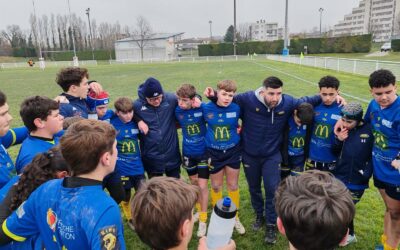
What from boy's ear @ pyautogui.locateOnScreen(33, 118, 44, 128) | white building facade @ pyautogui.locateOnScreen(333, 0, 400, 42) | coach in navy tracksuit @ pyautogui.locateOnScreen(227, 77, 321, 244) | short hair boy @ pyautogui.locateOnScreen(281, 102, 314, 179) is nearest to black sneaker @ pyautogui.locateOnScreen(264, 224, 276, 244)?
coach in navy tracksuit @ pyautogui.locateOnScreen(227, 77, 321, 244)

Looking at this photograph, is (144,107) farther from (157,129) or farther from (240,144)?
(240,144)

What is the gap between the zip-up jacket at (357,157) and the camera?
370cm

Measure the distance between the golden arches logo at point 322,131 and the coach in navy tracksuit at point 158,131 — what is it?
1.99 meters

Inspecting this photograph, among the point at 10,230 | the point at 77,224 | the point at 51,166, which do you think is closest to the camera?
the point at 77,224

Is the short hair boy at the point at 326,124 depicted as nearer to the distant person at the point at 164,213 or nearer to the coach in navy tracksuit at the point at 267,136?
the coach in navy tracksuit at the point at 267,136

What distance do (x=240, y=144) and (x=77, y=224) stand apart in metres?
2.89

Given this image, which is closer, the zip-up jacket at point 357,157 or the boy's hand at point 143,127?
the zip-up jacket at point 357,157

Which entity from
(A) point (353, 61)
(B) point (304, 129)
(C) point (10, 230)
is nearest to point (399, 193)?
(B) point (304, 129)

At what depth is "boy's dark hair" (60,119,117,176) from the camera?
200cm

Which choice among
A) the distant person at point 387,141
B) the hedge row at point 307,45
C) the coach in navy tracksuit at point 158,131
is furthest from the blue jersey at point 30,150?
the hedge row at point 307,45

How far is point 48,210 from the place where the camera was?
2.03 m

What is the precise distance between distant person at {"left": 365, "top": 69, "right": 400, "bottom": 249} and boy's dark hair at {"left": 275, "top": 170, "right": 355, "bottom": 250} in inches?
76.9

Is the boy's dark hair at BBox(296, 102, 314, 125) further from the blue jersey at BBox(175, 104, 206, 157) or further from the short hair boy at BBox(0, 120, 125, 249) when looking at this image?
the short hair boy at BBox(0, 120, 125, 249)

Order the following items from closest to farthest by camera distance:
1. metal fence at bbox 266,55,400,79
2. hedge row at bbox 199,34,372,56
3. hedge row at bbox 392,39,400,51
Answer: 1. metal fence at bbox 266,55,400,79
2. hedge row at bbox 392,39,400,51
3. hedge row at bbox 199,34,372,56
